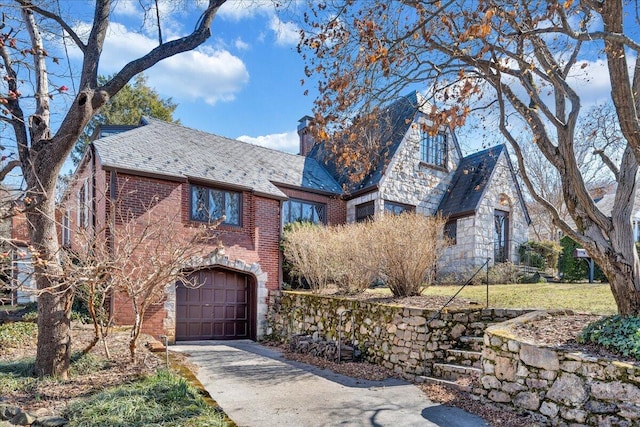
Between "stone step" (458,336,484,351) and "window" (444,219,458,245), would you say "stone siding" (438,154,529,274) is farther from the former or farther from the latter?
"stone step" (458,336,484,351)

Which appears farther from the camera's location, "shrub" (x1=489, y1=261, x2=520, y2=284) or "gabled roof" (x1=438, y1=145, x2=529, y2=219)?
"gabled roof" (x1=438, y1=145, x2=529, y2=219)

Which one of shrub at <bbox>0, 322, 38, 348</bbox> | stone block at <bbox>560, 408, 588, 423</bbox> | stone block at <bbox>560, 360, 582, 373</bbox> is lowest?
stone block at <bbox>560, 408, 588, 423</bbox>

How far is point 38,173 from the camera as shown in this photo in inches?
207

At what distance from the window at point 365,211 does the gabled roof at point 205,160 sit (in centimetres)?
107

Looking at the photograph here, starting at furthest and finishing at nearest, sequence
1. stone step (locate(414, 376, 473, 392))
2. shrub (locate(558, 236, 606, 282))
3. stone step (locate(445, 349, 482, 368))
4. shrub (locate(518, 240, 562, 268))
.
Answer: shrub (locate(518, 240, 562, 268))
shrub (locate(558, 236, 606, 282))
stone step (locate(445, 349, 482, 368))
stone step (locate(414, 376, 473, 392))

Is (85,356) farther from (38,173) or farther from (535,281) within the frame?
(535,281)

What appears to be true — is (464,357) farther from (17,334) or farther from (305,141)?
(305,141)

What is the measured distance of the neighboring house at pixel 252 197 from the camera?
10.6 meters

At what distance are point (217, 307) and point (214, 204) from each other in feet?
10.1

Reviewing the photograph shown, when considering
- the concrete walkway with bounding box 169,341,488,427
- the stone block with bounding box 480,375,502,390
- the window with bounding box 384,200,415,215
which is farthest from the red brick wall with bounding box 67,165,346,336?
the stone block with bounding box 480,375,502,390

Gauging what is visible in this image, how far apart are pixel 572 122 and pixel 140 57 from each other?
6.40 metres

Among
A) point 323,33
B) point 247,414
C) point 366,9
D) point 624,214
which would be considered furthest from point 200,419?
point 624,214

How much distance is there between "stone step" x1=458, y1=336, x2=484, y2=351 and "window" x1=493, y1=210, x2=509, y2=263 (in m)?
9.37

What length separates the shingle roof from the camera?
15.6 m
